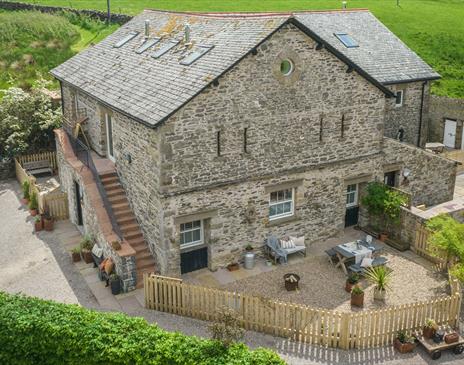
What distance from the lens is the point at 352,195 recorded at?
22.3 metres

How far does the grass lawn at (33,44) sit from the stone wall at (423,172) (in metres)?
26.5

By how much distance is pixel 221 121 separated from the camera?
17.8 metres

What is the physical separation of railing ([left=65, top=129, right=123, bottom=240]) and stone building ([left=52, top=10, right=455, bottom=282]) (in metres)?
0.40

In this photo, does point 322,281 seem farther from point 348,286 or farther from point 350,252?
point 350,252

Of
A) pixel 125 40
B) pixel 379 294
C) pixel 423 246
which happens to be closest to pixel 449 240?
pixel 423 246

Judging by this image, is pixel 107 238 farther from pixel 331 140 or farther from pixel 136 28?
pixel 136 28

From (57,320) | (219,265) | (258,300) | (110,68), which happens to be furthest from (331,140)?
(57,320)

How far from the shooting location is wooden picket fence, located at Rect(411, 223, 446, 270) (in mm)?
19181

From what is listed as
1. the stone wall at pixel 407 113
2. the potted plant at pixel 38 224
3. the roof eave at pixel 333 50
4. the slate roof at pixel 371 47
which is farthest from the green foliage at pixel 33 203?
the stone wall at pixel 407 113

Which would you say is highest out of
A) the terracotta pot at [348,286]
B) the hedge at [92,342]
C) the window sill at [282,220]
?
the hedge at [92,342]

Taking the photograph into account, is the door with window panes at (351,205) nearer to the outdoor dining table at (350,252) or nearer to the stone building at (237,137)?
the stone building at (237,137)

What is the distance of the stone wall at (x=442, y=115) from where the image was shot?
3222 centimetres

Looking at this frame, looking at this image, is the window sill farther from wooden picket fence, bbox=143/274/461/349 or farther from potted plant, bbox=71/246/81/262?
potted plant, bbox=71/246/81/262

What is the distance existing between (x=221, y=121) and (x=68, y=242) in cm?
842
